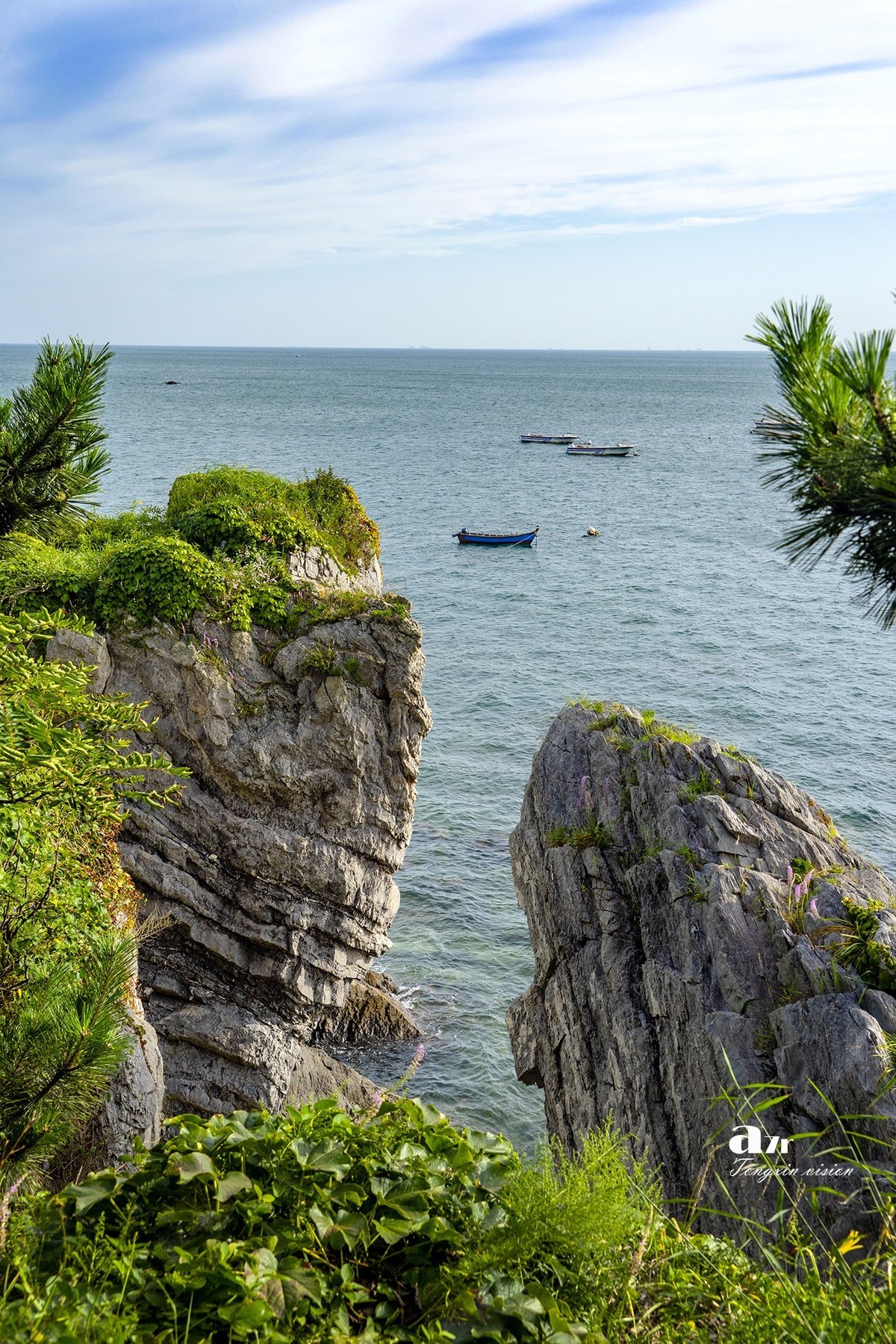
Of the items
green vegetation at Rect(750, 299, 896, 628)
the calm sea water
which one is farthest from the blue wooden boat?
green vegetation at Rect(750, 299, 896, 628)

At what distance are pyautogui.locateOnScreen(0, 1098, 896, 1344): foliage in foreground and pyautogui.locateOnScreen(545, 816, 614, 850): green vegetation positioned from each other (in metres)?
7.81

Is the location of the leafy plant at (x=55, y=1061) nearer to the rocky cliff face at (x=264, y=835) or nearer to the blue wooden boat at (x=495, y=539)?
the rocky cliff face at (x=264, y=835)

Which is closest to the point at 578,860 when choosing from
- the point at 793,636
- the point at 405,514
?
the point at 793,636

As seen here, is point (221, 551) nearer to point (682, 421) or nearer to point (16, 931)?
point (16, 931)

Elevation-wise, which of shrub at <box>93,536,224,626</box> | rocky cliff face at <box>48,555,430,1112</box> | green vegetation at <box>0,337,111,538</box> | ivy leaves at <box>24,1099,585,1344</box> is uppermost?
green vegetation at <box>0,337,111,538</box>

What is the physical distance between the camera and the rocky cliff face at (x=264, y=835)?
13469mm

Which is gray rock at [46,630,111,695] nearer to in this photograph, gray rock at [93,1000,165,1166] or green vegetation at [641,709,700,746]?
gray rock at [93,1000,165,1166]

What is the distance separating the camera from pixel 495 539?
174 feet

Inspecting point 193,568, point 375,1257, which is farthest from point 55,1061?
point 193,568

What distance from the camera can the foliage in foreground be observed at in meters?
3.00

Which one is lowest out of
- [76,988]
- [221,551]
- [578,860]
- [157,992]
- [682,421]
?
[157,992]

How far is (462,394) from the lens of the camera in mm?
181000

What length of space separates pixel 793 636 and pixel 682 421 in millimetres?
102535

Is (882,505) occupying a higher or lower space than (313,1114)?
higher
